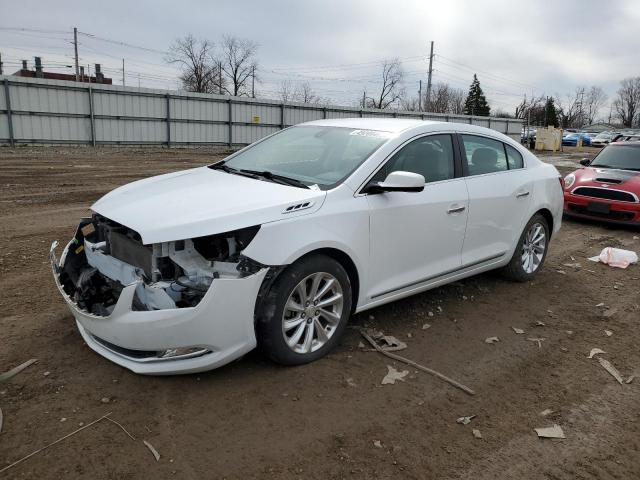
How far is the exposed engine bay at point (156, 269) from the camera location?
317cm

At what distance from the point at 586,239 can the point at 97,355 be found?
24.2 ft

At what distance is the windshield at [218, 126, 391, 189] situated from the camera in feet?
13.2

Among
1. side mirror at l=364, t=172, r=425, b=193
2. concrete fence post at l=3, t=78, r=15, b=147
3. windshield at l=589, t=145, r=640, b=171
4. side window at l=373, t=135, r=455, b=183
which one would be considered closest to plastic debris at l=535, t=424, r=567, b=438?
side mirror at l=364, t=172, r=425, b=193

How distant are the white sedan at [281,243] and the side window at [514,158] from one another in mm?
488

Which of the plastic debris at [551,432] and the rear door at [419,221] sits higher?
the rear door at [419,221]

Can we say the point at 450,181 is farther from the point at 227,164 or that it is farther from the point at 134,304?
the point at 134,304

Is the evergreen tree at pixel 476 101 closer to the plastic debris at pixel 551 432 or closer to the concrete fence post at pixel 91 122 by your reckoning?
the concrete fence post at pixel 91 122

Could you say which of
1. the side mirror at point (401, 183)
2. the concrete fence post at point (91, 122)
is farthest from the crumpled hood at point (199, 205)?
the concrete fence post at point (91, 122)

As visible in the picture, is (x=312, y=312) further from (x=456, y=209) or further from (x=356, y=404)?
(x=456, y=209)

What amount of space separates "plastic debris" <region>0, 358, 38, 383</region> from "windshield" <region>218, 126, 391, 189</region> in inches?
83.6

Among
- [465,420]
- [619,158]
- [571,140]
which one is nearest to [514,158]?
[465,420]

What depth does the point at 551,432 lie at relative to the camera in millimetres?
3068

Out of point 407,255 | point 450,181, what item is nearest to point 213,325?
point 407,255

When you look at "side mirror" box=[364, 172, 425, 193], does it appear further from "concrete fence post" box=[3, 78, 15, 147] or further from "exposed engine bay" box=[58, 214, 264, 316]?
"concrete fence post" box=[3, 78, 15, 147]
